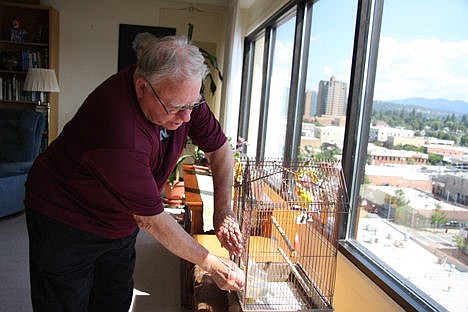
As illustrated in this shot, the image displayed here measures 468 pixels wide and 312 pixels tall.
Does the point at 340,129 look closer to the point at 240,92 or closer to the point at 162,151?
the point at 162,151

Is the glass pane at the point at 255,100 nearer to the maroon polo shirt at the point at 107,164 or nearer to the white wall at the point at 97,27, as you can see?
the white wall at the point at 97,27

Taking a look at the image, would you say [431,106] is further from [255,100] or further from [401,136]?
[255,100]

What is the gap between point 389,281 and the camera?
5.13 feet

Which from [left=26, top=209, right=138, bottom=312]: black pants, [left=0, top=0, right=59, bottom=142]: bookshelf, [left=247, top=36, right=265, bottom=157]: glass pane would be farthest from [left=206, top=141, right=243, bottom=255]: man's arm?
[left=0, top=0, right=59, bottom=142]: bookshelf

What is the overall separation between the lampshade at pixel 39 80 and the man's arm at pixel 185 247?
4120mm

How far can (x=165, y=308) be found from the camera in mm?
2531

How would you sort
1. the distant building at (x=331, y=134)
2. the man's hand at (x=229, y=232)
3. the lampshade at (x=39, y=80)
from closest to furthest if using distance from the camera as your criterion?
the man's hand at (x=229, y=232), the distant building at (x=331, y=134), the lampshade at (x=39, y=80)

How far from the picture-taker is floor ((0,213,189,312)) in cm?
250

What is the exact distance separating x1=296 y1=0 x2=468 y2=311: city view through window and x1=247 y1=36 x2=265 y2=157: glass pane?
2.73 meters

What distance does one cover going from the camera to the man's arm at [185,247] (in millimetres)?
1185

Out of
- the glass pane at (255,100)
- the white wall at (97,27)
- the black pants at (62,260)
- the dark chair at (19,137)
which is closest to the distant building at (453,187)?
the black pants at (62,260)

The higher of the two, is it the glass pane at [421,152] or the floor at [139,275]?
the glass pane at [421,152]

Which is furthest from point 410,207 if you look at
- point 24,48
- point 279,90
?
point 24,48

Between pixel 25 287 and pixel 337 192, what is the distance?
2051 mm
